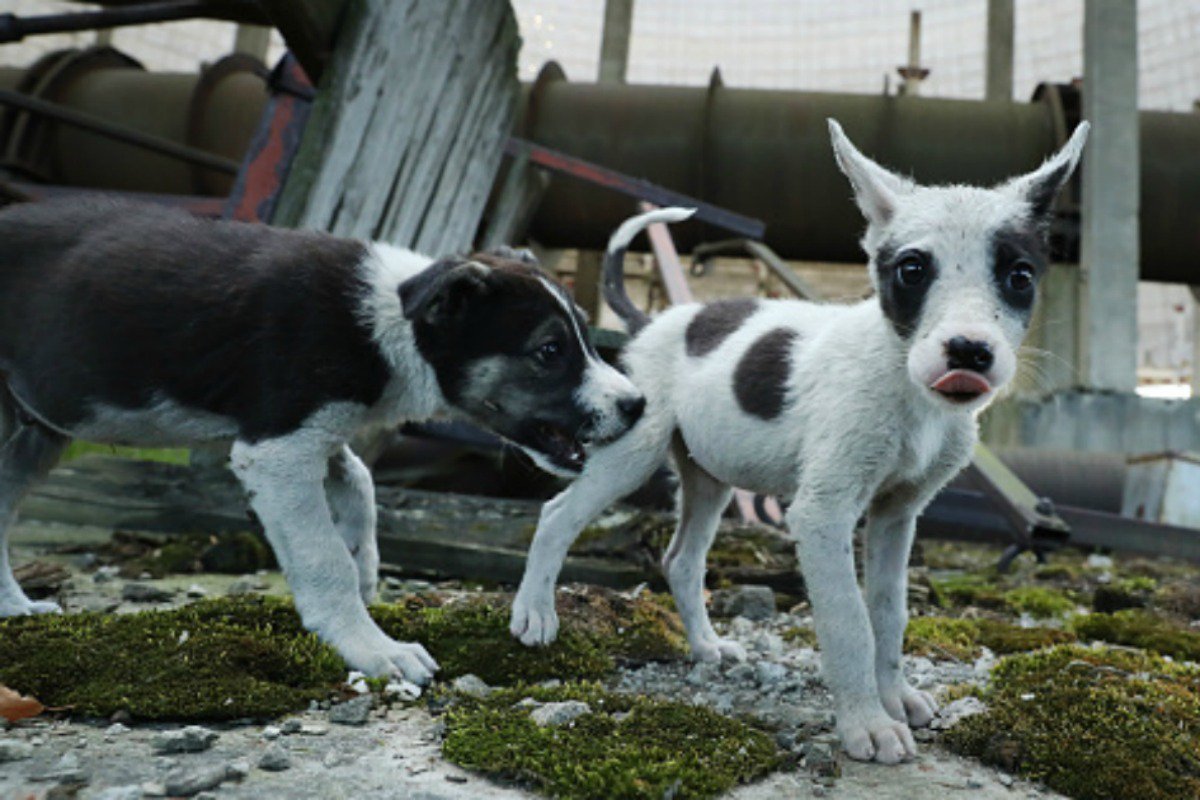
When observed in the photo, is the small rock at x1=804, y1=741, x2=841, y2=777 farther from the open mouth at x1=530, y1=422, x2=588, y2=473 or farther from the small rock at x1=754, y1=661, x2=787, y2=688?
the open mouth at x1=530, y1=422, x2=588, y2=473

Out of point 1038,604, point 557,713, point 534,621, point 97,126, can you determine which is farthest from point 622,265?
point 97,126

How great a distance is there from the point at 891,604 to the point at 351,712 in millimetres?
1380

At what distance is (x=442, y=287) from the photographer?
2572mm

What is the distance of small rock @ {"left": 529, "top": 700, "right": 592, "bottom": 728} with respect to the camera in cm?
218

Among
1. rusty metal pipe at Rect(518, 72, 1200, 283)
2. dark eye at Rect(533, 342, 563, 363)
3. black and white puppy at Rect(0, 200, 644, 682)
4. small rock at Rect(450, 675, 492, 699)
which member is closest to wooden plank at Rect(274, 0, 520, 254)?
black and white puppy at Rect(0, 200, 644, 682)

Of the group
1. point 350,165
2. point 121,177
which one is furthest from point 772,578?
point 121,177

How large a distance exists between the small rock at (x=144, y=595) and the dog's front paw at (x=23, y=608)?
468mm

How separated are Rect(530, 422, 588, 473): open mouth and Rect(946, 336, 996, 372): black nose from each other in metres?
1.11

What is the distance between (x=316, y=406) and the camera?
2.63 metres

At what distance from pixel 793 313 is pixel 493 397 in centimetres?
97

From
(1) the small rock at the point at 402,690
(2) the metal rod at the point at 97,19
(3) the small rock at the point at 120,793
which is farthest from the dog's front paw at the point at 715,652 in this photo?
(2) the metal rod at the point at 97,19

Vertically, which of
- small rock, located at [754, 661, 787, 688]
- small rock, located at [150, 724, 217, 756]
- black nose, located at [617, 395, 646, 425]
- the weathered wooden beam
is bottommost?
small rock, located at [754, 661, 787, 688]

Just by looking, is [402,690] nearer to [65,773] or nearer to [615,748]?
[615,748]

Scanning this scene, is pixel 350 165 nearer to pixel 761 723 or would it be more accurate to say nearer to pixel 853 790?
pixel 761 723
